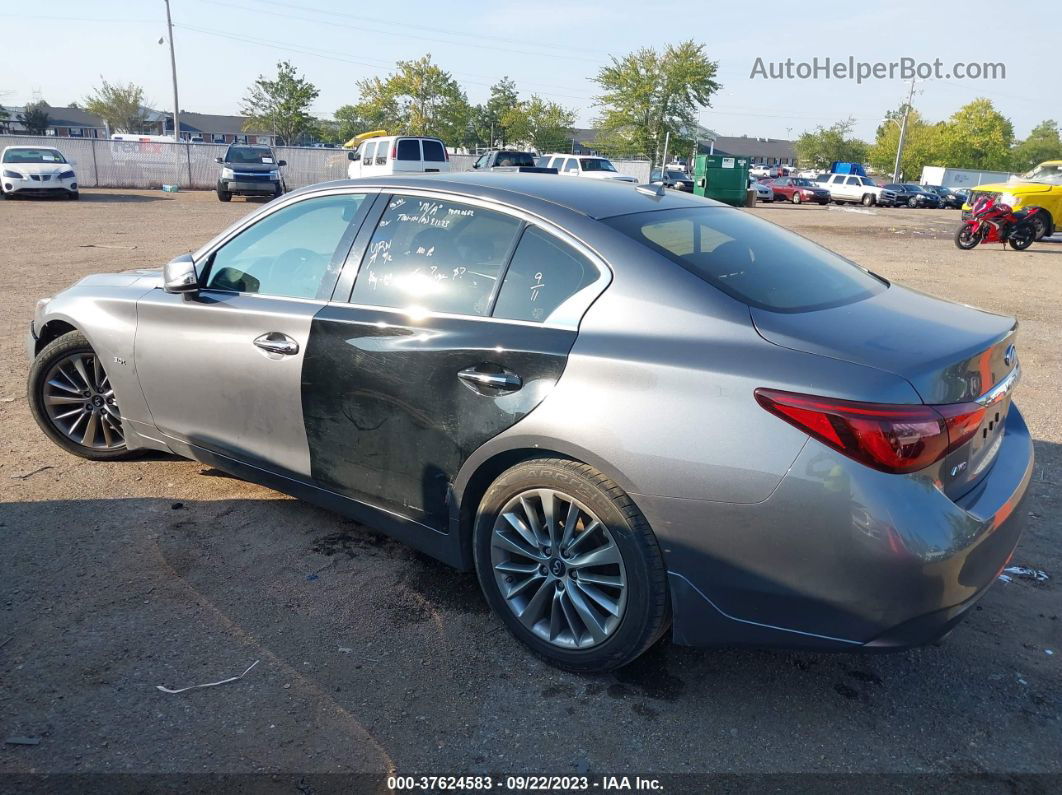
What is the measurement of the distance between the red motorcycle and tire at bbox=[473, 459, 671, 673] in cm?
1923

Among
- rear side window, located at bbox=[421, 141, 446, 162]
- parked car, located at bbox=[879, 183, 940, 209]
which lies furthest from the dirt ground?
parked car, located at bbox=[879, 183, 940, 209]

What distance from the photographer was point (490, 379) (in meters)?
2.82

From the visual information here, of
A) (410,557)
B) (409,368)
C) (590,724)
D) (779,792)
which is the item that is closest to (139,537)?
(410,557)

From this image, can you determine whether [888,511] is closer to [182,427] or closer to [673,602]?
[673,602]

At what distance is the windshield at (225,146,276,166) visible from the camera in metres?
26.0

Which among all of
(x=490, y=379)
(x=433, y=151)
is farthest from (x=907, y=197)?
(x=490, y=379)

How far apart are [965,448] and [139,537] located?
11.2 feet

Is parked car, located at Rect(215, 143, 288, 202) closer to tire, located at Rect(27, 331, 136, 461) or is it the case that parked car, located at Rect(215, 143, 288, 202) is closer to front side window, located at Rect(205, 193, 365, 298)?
tire, located at Rect(27, 331, 136, 461)

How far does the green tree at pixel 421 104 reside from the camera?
201 feet

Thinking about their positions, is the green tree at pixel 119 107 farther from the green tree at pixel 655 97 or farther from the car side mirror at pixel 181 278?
the car side mirror at pixel 181 278

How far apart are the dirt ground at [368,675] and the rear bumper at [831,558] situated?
0.39m

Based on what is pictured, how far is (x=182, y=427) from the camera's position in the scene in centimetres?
395

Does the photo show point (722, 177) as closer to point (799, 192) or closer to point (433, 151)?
point (433, 151)

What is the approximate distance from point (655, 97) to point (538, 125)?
13122 millimetres
